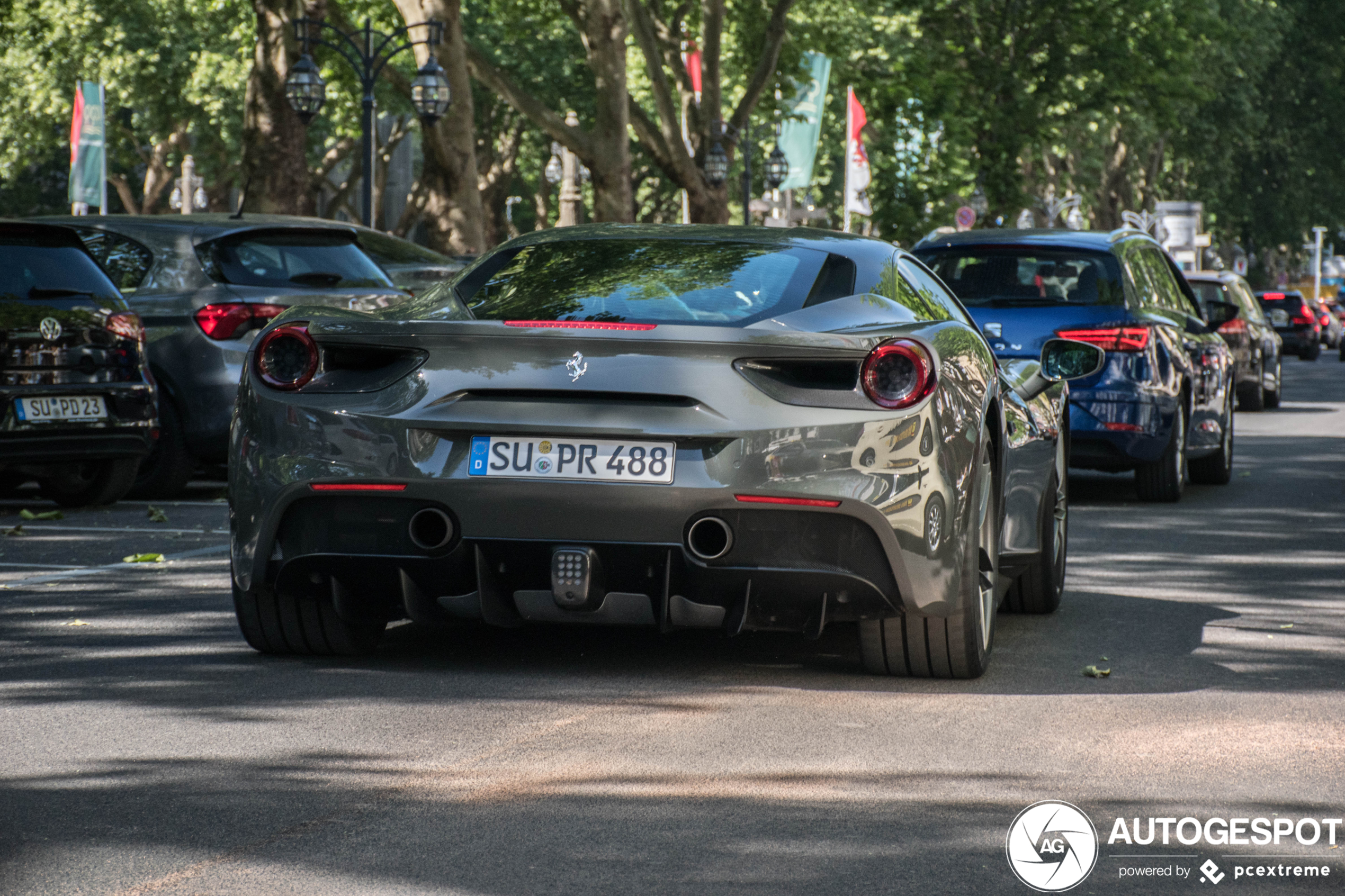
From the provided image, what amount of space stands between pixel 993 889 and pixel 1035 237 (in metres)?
8.41

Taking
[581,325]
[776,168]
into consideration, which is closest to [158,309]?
[581,325]

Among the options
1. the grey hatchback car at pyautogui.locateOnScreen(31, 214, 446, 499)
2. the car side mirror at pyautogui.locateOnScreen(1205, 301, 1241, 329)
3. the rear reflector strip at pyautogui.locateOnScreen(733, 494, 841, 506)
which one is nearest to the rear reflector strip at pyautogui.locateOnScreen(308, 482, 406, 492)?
the rear reflector strip at pyautogui.locateOnScreen(733, 494, 841, 506)

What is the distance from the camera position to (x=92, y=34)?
44125 mm

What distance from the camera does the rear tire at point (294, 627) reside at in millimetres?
6012

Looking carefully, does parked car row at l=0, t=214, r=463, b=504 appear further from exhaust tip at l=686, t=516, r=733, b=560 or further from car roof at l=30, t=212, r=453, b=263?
exhaust tip at l=686, t=516, r=733, b=560

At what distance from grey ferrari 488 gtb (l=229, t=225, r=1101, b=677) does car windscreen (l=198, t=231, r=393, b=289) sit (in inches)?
227

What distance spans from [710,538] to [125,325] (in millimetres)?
6100

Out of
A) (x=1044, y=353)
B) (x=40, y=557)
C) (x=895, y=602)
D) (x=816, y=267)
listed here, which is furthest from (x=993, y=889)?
(x=40, y=557)

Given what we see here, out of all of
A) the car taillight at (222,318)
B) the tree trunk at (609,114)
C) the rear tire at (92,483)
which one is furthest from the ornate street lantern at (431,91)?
the rear tire at (92,483)

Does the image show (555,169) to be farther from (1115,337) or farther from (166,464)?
(1115,337)

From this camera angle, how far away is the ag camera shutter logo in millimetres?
3896

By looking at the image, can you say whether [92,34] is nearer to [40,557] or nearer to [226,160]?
[226,160]

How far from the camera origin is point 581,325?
17.9 ft

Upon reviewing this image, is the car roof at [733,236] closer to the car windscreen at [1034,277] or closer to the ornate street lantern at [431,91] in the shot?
the car windscreen at [1034,277]
